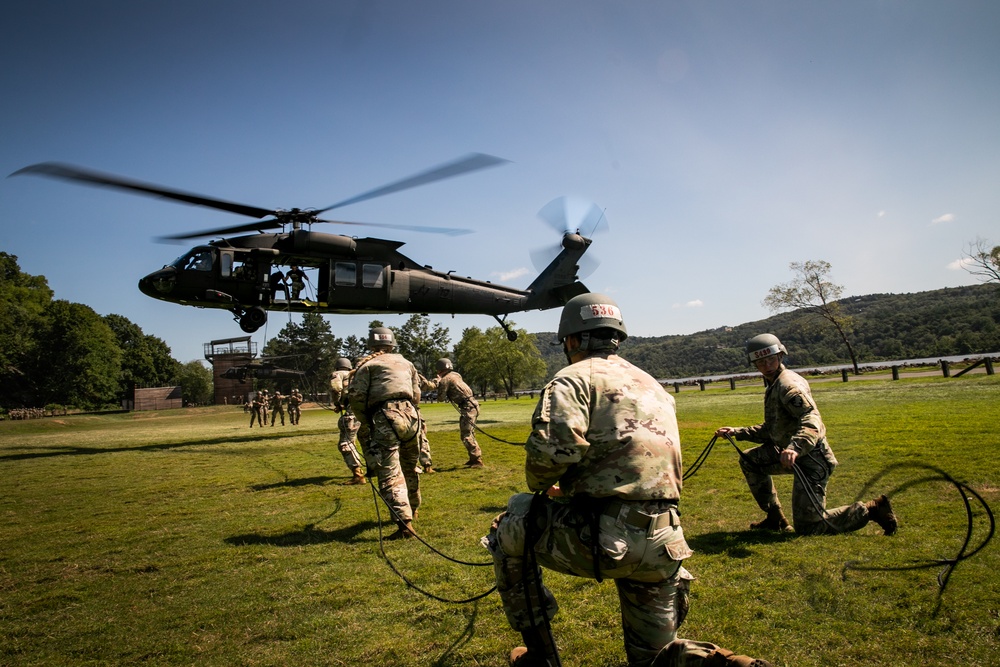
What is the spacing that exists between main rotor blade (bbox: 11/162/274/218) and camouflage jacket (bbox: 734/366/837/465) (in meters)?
14.4

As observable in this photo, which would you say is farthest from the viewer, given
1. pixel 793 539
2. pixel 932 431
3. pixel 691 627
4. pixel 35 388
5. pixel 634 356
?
pixel 634 356

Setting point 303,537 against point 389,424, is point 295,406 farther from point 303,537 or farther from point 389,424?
point 389,424

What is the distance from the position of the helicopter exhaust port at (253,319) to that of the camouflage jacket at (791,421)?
16222mm

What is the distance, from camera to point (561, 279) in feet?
82.3

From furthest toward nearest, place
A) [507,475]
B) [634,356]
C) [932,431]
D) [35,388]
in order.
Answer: [634,356] → [35,388] → [932,431] → [507,475]

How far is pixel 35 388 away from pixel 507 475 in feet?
253

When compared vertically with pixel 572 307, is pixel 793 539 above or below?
below

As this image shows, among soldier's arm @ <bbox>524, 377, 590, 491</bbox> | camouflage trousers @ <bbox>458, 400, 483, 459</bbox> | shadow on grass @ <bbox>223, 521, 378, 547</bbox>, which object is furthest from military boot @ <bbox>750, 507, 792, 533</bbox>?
camouflage trousers @ <bbox>458, 400, 483, 459</bbox>

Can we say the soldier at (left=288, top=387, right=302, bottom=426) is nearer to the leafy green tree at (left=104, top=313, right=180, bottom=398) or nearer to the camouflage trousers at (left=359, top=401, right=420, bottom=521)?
the camouflage trousers at (left=359, top=401, right=420, bottom=521)

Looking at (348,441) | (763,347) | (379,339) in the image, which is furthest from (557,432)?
(348,441)

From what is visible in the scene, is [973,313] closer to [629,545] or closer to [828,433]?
[828,433]

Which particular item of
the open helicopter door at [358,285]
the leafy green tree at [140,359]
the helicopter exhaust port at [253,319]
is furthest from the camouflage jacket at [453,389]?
the leafy green tree at [140,359]

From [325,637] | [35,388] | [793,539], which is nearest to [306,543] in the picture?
[325,637]

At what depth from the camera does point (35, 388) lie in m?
64.2
